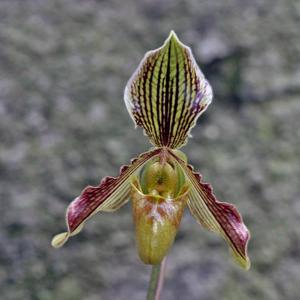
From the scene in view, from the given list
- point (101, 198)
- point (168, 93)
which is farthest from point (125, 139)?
point (168, 93)

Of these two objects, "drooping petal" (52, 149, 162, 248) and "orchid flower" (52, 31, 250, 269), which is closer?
"orchid flower" (52, 31, 250, 269)

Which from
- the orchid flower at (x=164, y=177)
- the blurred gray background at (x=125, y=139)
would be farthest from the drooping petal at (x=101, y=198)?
the blurred gray background at (x=125, y=139)

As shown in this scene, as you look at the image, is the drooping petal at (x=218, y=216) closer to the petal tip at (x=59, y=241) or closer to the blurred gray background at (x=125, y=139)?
the petal tip at (x=59, y=241)

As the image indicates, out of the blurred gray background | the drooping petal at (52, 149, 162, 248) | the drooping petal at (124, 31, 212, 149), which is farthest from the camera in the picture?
the blurred gray background

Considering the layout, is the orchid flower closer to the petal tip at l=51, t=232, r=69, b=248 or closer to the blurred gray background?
the petal tip at l=51, t=232, r=69, b=248

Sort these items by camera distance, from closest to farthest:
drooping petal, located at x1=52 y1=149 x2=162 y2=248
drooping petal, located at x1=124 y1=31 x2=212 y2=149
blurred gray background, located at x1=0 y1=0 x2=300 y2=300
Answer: drooping petal, located at x1=124 y1=31 x2=212 y2=149
drooping petal, located at x1=52 y1=149 x2=162 y2=248
blurred gray background, located at x1=0 y1=0 x2=300 y2=300

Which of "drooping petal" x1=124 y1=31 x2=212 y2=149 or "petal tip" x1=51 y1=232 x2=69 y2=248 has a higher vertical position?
"drooping petal" x1=124 y1=31 x2=212 y2=149

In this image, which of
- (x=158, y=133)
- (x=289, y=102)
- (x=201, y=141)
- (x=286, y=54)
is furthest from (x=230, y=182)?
(x=158, y=133)

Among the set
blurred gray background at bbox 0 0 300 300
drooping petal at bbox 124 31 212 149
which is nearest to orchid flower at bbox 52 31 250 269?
drooping petal at bbox 124 31 212 149
